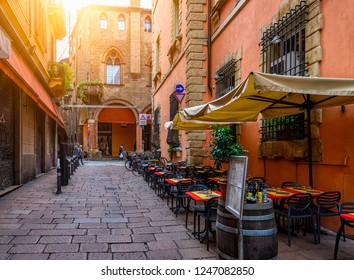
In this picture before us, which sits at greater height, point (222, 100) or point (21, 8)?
point (21, 8)

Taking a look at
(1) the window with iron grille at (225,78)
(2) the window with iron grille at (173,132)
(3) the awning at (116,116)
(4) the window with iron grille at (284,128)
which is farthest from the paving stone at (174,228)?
(3) the awning at (116,116)

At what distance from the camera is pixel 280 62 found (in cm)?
717

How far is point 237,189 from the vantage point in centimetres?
348

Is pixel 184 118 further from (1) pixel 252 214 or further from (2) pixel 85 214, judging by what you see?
(1) pixel 252 214

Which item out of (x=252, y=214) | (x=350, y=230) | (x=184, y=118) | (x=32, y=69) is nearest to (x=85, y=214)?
(x=184, y=118)

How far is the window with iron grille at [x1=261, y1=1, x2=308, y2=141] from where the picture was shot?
20.7 ft

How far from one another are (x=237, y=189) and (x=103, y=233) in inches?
108

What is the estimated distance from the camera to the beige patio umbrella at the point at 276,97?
400 cm

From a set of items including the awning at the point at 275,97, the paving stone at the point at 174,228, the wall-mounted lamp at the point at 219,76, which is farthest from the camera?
the wall-mounted lamp at the point at 219,76

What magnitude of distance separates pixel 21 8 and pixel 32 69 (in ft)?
6.81

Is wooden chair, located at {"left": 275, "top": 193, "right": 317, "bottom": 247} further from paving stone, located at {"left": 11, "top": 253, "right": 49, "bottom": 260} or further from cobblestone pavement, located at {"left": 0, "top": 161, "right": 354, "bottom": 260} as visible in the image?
paving stone, located at {"left": 11, "top": 253, "right": 49, "bottom": 260}

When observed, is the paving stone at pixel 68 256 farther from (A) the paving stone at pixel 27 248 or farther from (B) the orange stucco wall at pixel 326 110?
(B) the orange stucco wall at pixel 326 110

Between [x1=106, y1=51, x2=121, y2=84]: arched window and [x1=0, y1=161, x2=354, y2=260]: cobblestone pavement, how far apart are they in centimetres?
2369

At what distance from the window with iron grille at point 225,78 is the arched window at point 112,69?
2160 centimetres
